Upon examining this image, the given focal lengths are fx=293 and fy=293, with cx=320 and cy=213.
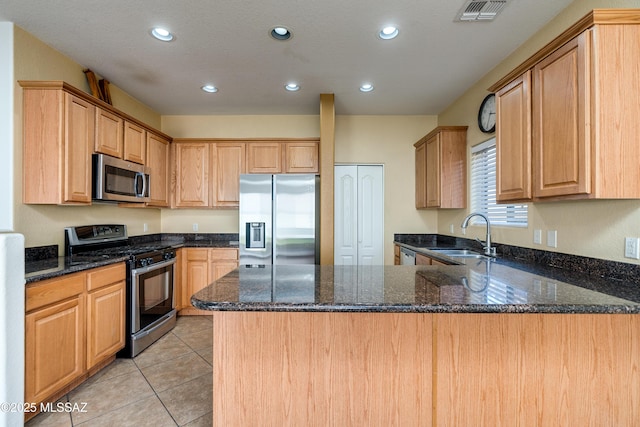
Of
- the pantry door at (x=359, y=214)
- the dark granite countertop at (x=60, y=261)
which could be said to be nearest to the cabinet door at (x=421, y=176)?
the pantry door at (x=359, y=214)

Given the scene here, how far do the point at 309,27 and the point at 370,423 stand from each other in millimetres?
2567

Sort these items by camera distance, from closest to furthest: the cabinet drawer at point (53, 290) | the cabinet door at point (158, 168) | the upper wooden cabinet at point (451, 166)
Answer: the cabinet drawer at point (53, 290)
the upper wooden cabinet at point (451, 166)
the cabinet door at point (158, 168)

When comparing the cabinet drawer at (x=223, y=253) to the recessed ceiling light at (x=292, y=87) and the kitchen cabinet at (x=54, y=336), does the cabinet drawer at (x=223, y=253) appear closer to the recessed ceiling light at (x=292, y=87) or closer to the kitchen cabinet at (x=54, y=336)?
the kitchen cabinet at (x=54, y=336)

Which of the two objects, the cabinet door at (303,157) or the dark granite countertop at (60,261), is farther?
the cabinet door at (303,157)

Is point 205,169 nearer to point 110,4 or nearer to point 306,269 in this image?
point 110,4

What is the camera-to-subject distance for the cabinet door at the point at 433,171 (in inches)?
137

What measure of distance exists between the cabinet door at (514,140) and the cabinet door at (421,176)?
1.65m

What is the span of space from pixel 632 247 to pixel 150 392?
3.23 meters

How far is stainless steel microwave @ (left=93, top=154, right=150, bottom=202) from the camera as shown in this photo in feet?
8.89

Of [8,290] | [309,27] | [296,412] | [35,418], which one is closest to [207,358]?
[35,418]

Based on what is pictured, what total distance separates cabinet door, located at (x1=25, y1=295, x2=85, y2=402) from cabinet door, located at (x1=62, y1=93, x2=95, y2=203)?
903 mm

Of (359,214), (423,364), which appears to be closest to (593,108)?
(423,364)

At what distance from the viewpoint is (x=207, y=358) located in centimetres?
273

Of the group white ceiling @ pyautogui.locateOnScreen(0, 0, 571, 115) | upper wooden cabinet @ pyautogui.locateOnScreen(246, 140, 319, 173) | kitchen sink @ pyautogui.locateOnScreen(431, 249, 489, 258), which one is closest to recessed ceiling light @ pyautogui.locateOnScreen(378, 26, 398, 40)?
white ceiling @ pyautogui.locateOnScreen(0, 0, 571, 115)
